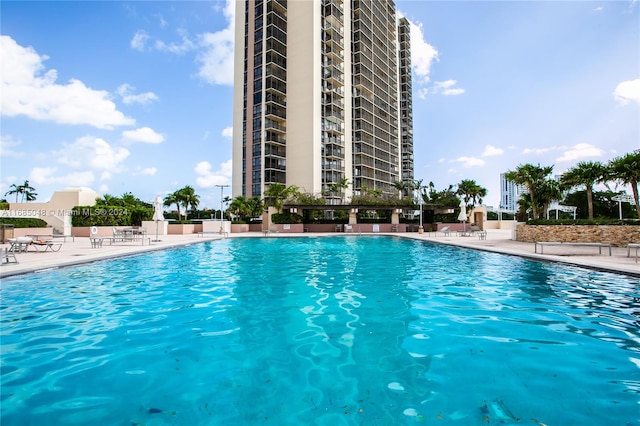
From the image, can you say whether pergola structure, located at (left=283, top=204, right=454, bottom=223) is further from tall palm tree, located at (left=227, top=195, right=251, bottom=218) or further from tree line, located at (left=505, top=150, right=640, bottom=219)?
tree line, located at (left=505, top=150, right=640, bottom=219)

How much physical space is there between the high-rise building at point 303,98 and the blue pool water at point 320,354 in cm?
4251

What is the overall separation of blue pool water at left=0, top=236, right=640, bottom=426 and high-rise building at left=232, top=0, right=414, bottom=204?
4251 centimetres

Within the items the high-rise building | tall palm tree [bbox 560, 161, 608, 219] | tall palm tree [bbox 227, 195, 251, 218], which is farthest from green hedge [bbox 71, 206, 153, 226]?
tall palm tree [bbox 560, 161, 608, 219]

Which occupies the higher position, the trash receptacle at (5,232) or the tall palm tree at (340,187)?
the tall palm tree at (340,187)

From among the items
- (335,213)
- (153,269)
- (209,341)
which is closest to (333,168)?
(335,213)

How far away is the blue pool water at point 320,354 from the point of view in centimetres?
281

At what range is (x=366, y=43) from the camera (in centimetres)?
6312

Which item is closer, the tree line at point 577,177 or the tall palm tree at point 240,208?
the tree line at point 577,177

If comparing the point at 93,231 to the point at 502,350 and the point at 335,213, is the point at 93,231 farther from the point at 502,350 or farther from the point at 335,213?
the point at 335,213

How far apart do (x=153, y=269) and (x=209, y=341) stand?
7.45m

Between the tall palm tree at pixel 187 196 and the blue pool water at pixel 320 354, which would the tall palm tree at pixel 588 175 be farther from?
the tall palm tree at pixel 187 196

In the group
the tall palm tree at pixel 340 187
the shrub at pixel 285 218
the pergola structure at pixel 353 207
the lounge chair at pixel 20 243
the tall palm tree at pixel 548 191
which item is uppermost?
the tall palm tree at pixel 340 187

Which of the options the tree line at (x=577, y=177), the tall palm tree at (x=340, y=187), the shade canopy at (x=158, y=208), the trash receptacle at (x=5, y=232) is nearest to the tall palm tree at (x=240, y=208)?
the tall palm tree at (x=340, y=187)

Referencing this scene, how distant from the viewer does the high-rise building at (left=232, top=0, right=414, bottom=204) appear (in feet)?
174
